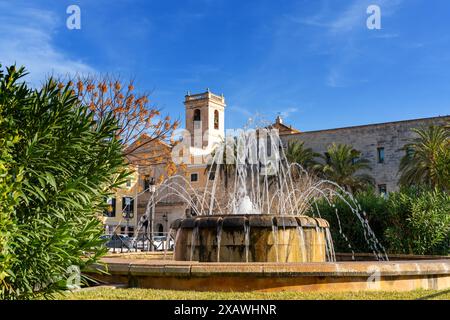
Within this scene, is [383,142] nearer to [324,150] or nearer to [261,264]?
[324,150]

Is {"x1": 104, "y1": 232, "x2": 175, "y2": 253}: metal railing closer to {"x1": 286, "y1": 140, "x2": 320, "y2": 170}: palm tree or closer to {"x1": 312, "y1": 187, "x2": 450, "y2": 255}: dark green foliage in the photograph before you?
{"x1": 312, "y1": 187, "x2": 450, "y2": 255}: dark green foliage

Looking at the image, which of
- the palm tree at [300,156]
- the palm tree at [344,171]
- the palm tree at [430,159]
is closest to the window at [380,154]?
the palm tree at [344,171]

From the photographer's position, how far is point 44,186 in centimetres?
619

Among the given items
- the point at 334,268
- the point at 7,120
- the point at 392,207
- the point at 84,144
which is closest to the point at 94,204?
the point at 84,144

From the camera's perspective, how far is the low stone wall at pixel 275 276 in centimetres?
807

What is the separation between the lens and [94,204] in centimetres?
732

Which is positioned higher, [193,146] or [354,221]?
[193,146]

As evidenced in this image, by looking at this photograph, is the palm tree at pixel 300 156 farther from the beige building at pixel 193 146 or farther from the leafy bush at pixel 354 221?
the leafy bush at pixel 354 221

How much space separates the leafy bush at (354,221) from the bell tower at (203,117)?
6208 cm

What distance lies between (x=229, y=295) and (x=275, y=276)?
0.86 metres

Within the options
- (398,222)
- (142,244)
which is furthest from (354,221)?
(142,244)

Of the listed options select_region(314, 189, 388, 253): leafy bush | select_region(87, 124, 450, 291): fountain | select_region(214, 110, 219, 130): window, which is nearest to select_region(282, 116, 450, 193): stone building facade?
select_region(314, 189, 388, 253): leafy bush

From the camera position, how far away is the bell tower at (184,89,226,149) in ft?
268
